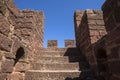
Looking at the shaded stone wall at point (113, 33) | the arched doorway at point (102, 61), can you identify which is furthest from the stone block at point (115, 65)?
the arched doorway at point (102, 61)

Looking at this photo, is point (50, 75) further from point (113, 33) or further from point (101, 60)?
point (113, 33)

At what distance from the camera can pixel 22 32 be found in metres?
4.18

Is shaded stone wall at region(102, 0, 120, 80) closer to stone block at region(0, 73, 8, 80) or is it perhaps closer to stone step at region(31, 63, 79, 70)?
stone block at region(0, 73, 8, 80)

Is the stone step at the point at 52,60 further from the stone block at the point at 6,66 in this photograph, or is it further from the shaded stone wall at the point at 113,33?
the shaded stone wall at the point at 113,33

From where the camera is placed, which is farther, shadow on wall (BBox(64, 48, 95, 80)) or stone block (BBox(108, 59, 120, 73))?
shadow on wall (BBox(64, 48, 95, 80))

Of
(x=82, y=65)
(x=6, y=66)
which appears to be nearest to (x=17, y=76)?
(x=6, y=66)

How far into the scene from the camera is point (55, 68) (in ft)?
14.5

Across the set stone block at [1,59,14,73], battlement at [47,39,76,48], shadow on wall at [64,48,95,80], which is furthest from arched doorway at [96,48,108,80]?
battlement at [47,39,76,48]

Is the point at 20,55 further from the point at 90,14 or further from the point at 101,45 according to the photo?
the point at 90,14

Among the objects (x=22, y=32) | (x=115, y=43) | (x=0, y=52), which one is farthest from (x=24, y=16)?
(x=115, y=43)

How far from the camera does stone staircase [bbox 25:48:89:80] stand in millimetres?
3766

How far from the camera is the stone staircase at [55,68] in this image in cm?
377

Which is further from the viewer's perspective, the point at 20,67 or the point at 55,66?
the point at 55,66

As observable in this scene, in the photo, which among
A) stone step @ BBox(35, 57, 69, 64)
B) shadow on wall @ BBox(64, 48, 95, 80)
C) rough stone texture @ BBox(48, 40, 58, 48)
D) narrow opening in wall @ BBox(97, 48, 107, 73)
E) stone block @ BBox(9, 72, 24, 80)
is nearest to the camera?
stone block @ BBox(9, 72, 24, 80)
